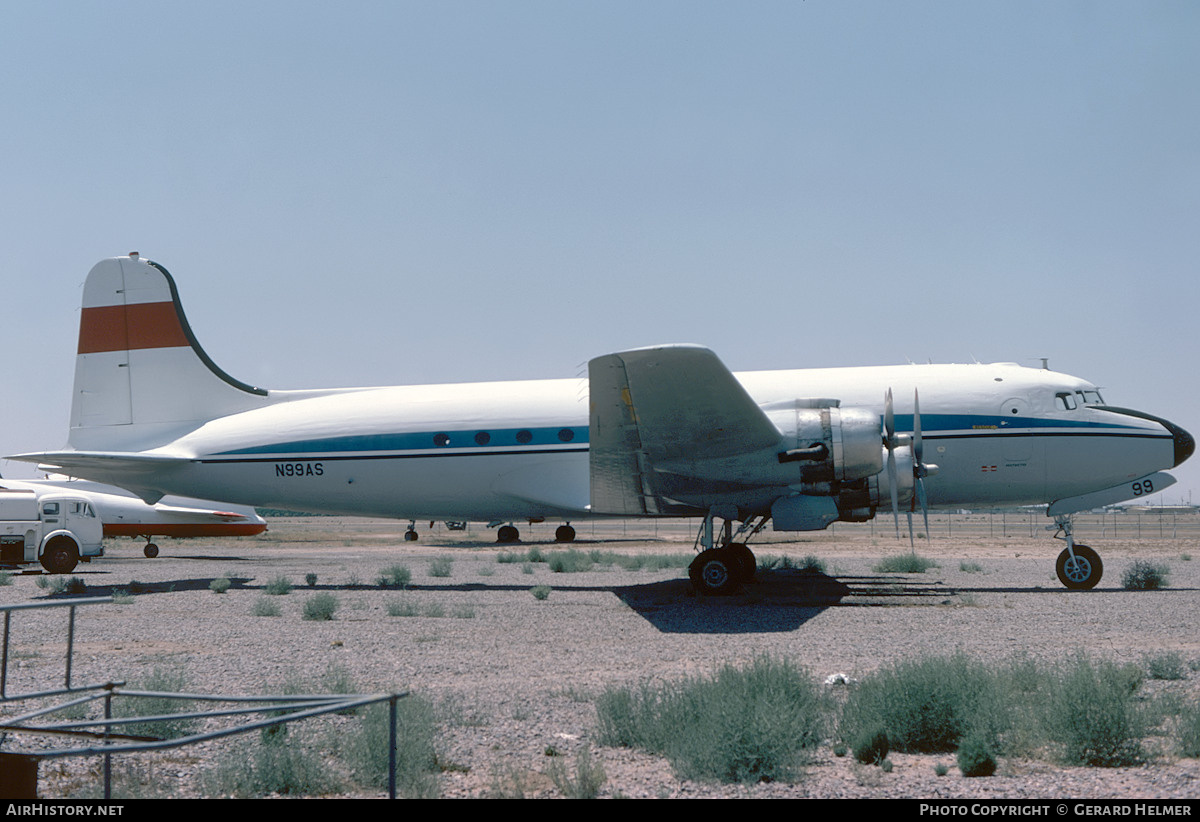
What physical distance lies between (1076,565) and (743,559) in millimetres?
7044

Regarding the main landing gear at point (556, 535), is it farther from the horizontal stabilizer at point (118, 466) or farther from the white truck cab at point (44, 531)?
the horizontal stabilizer at point (118, 466)

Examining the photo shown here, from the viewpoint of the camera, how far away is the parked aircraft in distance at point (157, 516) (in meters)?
34.8

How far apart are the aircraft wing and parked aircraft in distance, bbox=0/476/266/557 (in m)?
22.7

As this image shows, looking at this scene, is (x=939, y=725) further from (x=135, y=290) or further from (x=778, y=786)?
(x=135, y=290)

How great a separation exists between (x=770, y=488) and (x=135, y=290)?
1641 centimetres

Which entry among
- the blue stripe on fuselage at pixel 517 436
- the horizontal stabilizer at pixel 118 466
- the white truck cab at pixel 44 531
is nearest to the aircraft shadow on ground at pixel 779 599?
the blue stripe on fuselage at pixel 517 436

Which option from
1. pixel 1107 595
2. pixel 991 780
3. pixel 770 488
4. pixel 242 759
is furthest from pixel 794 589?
pixel 242 759

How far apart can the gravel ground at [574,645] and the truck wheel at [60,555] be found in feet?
7.76

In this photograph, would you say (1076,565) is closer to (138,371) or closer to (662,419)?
(662,419)

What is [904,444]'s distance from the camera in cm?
1627

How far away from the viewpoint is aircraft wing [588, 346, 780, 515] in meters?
13.3

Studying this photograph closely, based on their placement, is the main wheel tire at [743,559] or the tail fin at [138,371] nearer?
the main wheel tire at [743,559]

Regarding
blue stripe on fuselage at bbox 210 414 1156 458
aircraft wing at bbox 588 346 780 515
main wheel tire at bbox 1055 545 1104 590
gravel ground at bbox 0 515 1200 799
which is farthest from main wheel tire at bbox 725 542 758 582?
main wheel tire at bbox 1055 545 1104 590

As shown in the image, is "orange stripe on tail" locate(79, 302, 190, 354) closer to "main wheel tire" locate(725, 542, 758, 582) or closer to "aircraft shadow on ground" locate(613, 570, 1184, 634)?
"aircraft shadow on ground" locate(613, 570, 1184, 634)
